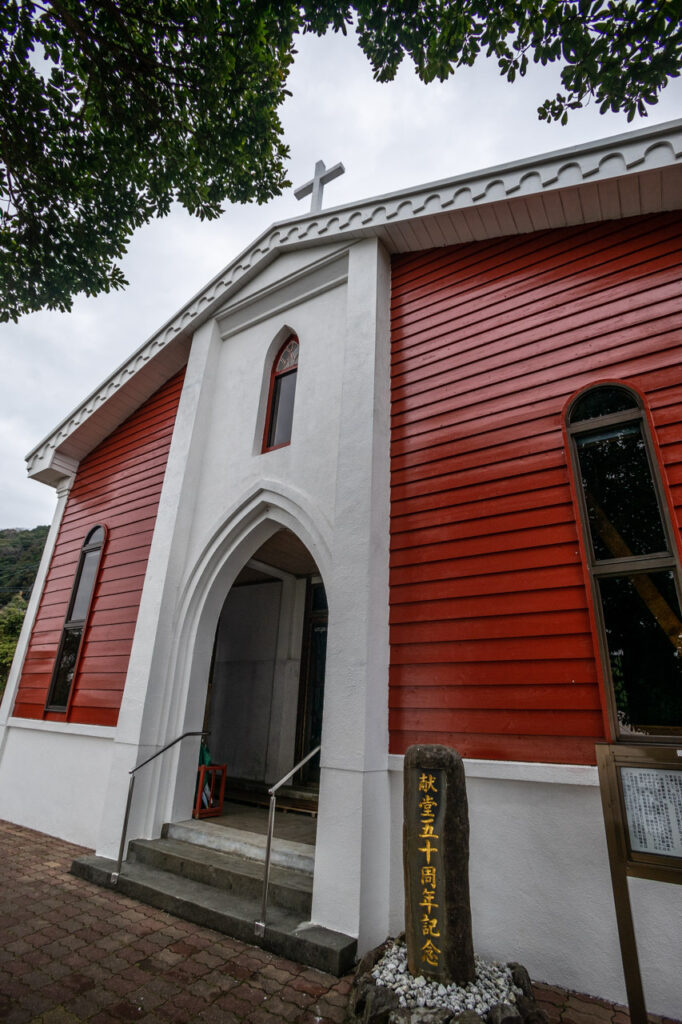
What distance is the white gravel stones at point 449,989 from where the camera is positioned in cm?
272

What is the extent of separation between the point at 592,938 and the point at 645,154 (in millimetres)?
5576

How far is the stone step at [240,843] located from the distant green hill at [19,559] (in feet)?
66.1

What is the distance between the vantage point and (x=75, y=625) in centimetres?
783

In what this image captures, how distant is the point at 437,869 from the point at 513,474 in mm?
2837

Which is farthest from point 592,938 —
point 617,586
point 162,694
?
point 162,694

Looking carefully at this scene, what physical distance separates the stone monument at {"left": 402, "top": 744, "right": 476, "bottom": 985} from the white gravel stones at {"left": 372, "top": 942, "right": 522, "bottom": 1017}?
2.0 inches

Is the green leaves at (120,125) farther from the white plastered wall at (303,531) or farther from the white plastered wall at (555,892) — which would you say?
the white plastered wall at (555,892)

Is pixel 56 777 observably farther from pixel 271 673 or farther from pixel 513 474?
pixel 513 474

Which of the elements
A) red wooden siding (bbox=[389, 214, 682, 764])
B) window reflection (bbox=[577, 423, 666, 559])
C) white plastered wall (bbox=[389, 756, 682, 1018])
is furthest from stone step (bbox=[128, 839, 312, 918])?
window reflection (bbox=[577, 423, 666, 559])

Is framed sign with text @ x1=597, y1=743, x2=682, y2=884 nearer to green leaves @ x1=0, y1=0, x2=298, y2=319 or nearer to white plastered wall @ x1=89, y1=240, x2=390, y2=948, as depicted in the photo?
white plastered wall @ x1=89, y1=240, x2=390, y2=948

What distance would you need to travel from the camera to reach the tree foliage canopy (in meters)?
3.84

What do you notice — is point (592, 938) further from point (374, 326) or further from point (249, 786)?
point (249, 786)

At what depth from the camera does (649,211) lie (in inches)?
175

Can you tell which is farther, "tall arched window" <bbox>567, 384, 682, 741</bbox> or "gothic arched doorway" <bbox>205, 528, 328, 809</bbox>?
"gothic arched doorway" <bbox>205, 528, 328, 809</bbox>
